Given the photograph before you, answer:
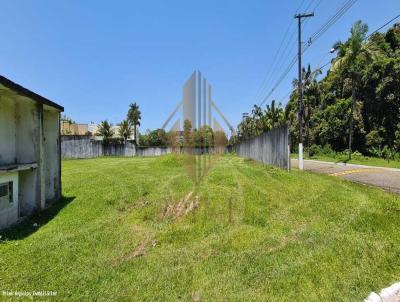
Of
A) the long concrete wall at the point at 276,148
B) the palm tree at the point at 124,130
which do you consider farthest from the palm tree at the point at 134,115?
the long concrete wall at the point at 276,148

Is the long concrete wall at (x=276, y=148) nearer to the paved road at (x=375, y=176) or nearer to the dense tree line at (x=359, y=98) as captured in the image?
the paved road at (x=375, y=176)

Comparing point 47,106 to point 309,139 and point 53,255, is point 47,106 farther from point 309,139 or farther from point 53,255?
point 309,139

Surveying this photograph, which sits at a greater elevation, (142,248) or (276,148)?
(276,148)

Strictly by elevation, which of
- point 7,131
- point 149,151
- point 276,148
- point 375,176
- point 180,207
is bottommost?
point 180,207

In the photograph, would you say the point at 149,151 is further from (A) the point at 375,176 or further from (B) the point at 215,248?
(B) the point at 215,248

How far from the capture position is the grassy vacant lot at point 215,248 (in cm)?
360

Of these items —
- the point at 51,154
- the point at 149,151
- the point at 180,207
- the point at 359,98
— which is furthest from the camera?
the point at 149,151

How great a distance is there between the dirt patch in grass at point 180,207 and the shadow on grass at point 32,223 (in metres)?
2.89

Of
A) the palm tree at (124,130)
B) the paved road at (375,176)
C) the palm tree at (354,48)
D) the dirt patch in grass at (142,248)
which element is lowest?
the dirt patch in grass at (142,248)

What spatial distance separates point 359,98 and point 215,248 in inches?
1106

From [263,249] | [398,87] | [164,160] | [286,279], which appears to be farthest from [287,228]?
[398,87]

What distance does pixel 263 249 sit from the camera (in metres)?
4.66

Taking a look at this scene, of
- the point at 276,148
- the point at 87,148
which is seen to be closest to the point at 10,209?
the point at 276,148

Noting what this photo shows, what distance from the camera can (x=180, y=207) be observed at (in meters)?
6.99
